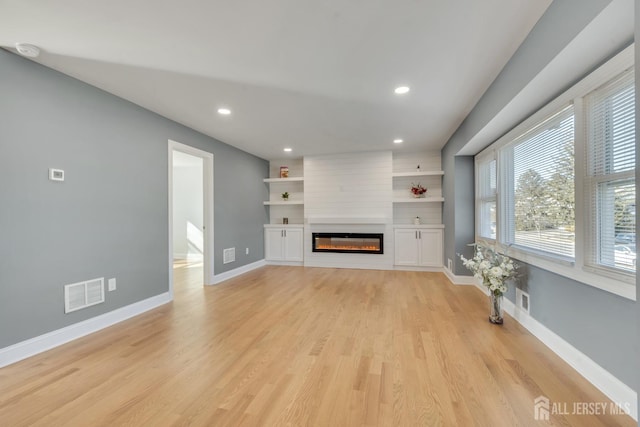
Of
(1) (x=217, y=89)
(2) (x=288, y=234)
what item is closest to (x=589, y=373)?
(1) (x=217, y=89)

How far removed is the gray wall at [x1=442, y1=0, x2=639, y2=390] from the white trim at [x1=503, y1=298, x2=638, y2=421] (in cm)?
4

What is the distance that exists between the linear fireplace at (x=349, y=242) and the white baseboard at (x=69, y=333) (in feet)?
11.0

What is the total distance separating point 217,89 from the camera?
9.19 feet

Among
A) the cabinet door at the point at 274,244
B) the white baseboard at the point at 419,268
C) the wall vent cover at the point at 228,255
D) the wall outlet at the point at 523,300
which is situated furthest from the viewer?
the cabinet door at the point at 274,244

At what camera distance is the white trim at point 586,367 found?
1.58 meters

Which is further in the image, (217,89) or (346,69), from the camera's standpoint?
(217,89)

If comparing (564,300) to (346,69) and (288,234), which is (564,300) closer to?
(346,69)

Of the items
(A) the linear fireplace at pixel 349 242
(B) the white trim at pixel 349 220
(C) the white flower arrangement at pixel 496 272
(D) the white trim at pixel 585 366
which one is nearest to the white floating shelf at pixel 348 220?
(B) the white trim at pixel 349 220

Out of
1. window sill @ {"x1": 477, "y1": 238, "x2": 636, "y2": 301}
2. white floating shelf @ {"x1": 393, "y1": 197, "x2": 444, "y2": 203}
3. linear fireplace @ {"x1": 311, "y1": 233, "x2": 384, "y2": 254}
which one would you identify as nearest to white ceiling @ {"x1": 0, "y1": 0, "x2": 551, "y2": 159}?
window sill @ {"x1": 477, "y1": 238, "x2": 636, "y2": 301}

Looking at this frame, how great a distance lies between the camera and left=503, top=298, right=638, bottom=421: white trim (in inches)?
62.1

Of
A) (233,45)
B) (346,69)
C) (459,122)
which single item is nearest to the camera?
(233,45)

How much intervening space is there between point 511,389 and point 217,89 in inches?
138

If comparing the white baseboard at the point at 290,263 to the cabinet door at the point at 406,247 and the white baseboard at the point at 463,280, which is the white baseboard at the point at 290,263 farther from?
the white baseboard at the point at 463,280

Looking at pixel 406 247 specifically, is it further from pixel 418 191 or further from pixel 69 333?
pixel 69 333
